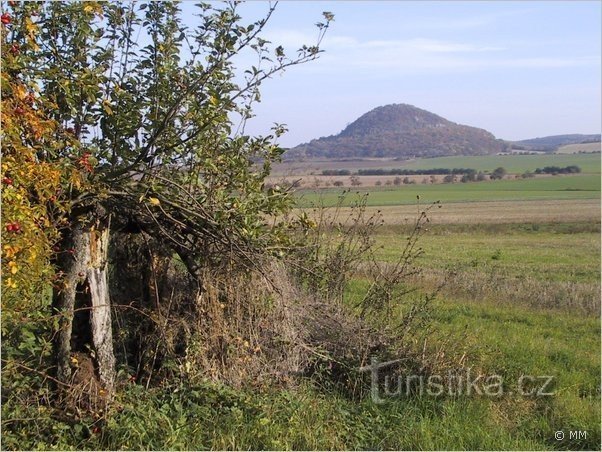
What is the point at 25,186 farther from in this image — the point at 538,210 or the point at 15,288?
the point at 538,210

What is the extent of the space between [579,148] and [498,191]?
82764mm

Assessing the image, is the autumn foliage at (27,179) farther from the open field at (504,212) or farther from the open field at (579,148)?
the open field at (579,148)

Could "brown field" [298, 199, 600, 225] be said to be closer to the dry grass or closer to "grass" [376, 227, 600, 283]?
"grass" [376, 227, 600, 283]

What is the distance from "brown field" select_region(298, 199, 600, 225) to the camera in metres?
43.1

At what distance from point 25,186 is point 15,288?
705 mm

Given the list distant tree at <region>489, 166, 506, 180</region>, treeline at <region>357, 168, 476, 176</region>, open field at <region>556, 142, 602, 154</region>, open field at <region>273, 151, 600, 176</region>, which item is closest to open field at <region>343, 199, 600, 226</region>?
treeline at <region>357, 168, 476, 176</region>

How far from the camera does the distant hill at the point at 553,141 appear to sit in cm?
15550

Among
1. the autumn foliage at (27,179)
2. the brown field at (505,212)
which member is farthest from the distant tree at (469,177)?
the autumn foliage at (27,179)

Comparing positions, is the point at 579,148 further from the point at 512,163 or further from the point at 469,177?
the point at 469,177

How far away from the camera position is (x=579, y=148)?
148 metres

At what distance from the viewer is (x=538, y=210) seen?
52.0m

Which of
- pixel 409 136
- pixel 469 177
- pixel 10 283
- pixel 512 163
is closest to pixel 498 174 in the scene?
pixel 469 177

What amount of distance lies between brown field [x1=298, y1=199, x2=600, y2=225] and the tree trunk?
30.7 metres

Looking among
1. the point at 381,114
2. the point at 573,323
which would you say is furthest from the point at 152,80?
the point at 381,114
